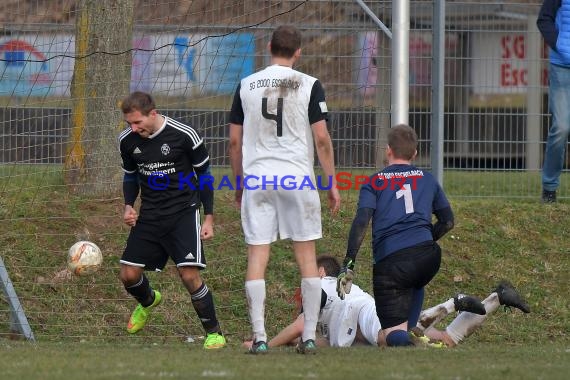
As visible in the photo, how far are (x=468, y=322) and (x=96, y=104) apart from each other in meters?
4.38

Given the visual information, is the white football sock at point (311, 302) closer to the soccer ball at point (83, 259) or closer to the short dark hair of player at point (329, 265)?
the short dark hair of player at point (329, 265)

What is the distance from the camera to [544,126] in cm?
1306

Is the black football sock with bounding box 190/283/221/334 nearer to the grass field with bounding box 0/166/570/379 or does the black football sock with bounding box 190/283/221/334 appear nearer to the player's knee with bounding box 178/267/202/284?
the player's knee with bounding box 178/267/202/284

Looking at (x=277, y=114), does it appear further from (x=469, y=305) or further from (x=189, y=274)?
(x=469, y=305)

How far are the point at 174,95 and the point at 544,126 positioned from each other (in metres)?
4.53

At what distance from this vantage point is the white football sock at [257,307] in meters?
7.16

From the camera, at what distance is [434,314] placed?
854 centimetres

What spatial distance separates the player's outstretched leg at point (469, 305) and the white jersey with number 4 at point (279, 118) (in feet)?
5.93

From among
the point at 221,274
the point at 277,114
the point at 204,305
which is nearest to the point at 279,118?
the point at 277,114

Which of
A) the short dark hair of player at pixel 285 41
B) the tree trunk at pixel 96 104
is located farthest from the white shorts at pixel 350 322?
the tree trunk at pixel 96 104

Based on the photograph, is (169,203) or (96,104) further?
(96,104)

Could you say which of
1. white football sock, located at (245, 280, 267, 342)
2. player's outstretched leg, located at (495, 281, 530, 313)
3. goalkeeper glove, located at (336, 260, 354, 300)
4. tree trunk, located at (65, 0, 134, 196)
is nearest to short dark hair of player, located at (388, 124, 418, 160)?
goalkeeper glove, located at (336, 260, 354, 300)

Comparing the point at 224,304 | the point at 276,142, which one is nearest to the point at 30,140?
the point at 224,304

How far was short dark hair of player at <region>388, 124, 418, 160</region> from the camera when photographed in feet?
26.0
